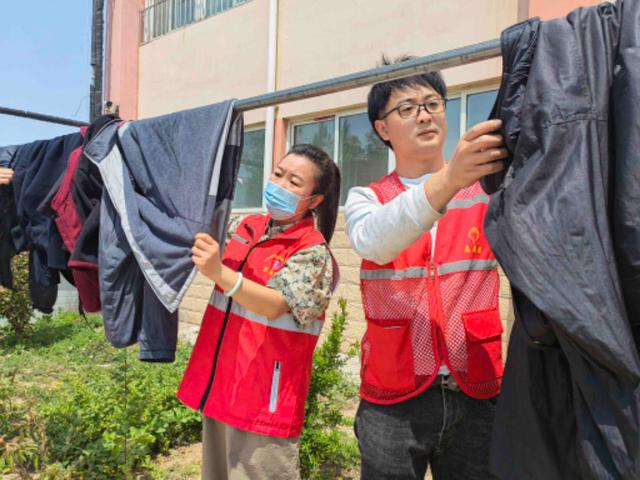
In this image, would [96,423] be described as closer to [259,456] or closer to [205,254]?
[259,456]

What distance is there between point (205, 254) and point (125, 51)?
7760 millimetres

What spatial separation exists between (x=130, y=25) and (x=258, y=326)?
7.93 metres

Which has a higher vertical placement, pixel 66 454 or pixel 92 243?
pixel 92 243

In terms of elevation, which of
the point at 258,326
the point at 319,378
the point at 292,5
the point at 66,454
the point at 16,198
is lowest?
the point at 66,454

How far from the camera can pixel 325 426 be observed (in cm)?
305

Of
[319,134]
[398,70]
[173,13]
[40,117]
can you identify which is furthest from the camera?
[173,13]

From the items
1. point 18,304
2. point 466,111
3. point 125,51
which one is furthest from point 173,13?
point 466,111

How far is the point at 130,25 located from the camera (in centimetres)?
834

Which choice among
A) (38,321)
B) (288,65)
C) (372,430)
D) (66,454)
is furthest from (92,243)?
(38,321)

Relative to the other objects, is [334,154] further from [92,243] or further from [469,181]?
[469,181]

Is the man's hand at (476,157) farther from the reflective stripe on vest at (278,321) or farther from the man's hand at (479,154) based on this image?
the reflective stripe on vest at (278,321)

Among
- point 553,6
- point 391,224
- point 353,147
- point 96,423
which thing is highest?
point 553,6

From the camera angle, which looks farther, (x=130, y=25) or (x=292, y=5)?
(x=130, y=25)

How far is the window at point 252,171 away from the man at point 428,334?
516 cm
